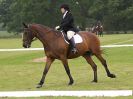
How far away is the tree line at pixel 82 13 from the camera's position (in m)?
103

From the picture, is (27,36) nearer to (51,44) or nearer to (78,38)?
(51,44)

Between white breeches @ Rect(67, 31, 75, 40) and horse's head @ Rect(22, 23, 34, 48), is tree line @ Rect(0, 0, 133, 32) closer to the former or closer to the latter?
white breeches @ Rect(67, 31, 75, 40)

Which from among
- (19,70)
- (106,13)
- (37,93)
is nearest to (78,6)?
(106,13)

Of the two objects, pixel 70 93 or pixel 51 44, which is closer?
pixel 70 93

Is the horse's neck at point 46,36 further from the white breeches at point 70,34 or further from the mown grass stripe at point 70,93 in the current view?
the mown grass stripe at point 70,93

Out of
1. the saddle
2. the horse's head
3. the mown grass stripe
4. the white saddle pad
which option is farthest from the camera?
the white saddle pad

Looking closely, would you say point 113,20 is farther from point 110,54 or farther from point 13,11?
point 110,54

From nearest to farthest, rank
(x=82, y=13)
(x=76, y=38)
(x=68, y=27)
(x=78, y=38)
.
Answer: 1. (x=68, y=27)
2. (x=76, y=38)
3. (x=78, y=38)
4. (x=82, y=13)

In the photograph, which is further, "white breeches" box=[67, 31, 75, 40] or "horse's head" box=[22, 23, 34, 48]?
"white breeches" box=[67, 31, 75, 40]

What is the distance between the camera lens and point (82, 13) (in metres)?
114

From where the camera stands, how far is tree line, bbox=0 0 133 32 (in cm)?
10306

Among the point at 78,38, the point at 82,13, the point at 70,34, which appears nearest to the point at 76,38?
the point at 78,38

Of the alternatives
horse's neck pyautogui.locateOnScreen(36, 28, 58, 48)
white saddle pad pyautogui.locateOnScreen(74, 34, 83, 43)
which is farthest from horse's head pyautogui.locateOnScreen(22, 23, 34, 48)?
white saddle pad pyautogui.locateOnScreen(74, 34, 83, 43)

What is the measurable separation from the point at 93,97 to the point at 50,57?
12.5 ft
